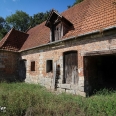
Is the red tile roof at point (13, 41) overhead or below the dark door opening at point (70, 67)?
overhead

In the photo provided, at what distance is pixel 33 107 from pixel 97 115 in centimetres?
235

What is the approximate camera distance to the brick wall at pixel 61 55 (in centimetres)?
708

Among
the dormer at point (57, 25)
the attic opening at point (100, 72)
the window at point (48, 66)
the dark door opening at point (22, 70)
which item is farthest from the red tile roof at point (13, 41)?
the attic opening at point (100, 72)

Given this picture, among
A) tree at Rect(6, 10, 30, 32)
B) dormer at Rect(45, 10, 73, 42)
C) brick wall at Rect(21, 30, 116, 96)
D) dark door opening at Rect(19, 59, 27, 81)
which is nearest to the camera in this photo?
brick wall at Rect(21, 30, 116, 96)

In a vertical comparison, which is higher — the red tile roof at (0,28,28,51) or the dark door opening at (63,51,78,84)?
the red tile roof at (0,28,28,51)

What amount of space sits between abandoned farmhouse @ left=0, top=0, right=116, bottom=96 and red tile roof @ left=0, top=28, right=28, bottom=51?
1170 millimetres

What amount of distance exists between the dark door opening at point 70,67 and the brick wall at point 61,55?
305 millimetres

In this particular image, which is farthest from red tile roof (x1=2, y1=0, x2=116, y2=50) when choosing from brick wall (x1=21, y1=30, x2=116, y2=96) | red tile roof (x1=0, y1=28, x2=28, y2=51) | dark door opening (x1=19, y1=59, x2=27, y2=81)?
red tile roof (x1=0, y1=28, x2=28, y2=51)

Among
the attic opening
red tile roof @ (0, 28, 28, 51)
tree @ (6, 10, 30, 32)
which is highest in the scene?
tree @ (6, 10, 30, 32)

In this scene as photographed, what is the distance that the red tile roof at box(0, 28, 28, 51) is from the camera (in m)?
14.2

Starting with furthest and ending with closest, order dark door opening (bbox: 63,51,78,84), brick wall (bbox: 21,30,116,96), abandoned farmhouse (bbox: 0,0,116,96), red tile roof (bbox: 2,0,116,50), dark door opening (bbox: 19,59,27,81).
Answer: dark door opening (bbox: 19,59,27,81) < dark door opening (bbox: 63,51,78,84) < red tile roof (bbox: 2,0,116,50) < abandoned farmhouse (bbox: 0,0,116,96) < brick wall (bbox: 21,30,116,96)

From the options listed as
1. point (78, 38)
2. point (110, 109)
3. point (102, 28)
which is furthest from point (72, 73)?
point (110, 109)

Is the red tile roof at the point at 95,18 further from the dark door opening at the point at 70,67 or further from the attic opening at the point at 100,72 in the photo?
the attic opening at the point at 100,72

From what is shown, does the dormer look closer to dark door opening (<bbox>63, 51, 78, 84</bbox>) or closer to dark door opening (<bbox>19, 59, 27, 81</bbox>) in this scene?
dark door opening (<bbox>63, 51, 78, 84</bbox>)
